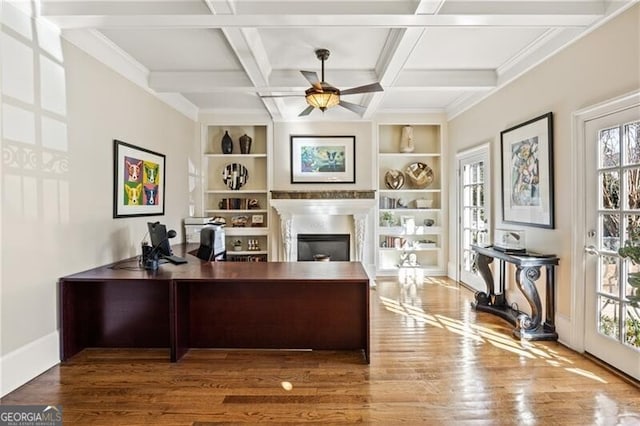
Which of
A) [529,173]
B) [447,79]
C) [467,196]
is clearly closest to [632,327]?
[529,173]

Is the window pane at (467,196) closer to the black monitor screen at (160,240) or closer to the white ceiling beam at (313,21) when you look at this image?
the white ceiling beam at (313,21)

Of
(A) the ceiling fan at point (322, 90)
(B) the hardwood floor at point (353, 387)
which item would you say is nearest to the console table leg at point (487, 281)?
(B) the hardwood floor at point (353, 387)

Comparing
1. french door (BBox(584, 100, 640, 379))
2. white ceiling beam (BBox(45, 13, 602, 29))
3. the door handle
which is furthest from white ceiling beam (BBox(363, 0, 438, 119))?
the door handle

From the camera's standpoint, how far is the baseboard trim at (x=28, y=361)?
241 centimetres

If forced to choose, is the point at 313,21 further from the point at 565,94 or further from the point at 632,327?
the point at 632,327

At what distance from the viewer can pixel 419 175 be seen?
20.5 feet

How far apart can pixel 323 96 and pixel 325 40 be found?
0.49m

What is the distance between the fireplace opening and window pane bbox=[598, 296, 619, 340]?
11.7ft

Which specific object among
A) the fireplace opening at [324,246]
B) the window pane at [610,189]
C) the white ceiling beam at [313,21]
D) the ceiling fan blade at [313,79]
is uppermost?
the white ceiling beam at [313,21]

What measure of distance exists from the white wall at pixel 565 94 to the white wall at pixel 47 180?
4.04m

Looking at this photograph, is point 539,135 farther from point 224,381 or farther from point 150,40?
point 150,40

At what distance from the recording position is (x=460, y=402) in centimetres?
234

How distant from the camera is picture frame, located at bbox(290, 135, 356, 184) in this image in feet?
19.9

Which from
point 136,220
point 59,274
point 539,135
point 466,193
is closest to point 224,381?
point 59,274
